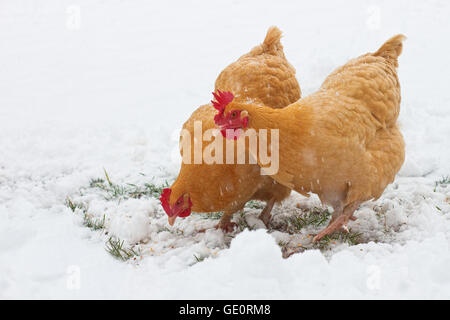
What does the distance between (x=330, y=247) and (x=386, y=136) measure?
84 centimetres

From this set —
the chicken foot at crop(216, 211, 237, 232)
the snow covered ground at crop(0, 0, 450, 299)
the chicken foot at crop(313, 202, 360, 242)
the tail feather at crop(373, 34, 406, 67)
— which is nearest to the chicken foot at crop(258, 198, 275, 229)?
the snow covered ground at crop(0, 0, 450, 299)

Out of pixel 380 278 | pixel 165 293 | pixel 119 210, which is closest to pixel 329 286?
pixel 380 278

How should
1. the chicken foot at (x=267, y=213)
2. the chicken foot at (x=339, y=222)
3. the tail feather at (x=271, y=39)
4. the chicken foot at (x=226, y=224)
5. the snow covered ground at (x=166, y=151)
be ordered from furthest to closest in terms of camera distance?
the tail feather at (x=271, y=39) < the chicken foot at (x=267, y=213) < the chicken foot at (x=226, y=224) < the chicken foot at (x=339, y=222) < the snow covered ground at (x=166, y=151)

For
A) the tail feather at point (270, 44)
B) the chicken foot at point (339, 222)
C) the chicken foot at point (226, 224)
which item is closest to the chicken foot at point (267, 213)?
the chicken foot at point (226, 224)

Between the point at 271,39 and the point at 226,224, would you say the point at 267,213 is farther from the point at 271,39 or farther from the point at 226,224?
the point at 271,39

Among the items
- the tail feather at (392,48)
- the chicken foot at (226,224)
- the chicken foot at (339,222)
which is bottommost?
the chicken foot at (226,224)

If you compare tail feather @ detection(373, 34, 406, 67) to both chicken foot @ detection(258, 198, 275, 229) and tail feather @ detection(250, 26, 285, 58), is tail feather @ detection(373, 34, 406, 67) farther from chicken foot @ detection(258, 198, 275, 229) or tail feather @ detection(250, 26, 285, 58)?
chicken foot @ detection(258, 198, 275, 229)

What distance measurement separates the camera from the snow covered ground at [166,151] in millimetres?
2018

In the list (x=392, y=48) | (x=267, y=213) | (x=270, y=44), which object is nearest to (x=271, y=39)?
(x=270, y=44)

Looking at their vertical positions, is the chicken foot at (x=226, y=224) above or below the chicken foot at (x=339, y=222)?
below

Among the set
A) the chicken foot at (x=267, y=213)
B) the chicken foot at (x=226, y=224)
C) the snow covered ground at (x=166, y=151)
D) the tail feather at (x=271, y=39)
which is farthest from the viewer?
the tail feather at (x=271, y=39)

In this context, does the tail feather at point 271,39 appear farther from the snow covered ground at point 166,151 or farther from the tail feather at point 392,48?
the snow covered ground at point 166,151

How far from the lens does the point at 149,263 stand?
2.47 metres

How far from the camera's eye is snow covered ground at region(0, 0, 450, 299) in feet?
6.62
